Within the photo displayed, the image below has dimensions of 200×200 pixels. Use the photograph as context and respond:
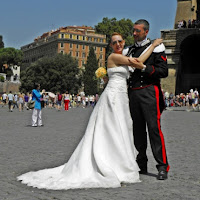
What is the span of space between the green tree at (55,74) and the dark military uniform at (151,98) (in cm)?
7045

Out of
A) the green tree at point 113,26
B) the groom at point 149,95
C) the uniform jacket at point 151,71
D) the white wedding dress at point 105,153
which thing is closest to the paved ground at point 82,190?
the white wedding dress at point 105,153

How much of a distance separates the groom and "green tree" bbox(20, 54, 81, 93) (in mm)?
70422

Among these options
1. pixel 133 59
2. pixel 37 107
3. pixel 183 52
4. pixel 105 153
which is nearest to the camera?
pixel 105 153

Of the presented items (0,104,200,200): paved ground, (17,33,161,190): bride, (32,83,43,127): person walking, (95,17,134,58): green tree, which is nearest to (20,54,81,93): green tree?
(95,17,134,58): green tree

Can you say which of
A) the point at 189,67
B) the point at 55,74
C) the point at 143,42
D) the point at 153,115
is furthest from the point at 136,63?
the point at 55,74

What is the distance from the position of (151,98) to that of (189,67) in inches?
1569

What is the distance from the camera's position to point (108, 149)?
5.72 m

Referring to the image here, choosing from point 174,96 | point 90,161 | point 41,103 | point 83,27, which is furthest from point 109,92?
point 83,27

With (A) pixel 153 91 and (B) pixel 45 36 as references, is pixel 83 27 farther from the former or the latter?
(A) pixel 153 91

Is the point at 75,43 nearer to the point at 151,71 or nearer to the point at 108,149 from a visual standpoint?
the point at 151,71

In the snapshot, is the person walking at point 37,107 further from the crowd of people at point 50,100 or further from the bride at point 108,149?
the bride at point 108,149

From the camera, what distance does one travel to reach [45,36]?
459ft

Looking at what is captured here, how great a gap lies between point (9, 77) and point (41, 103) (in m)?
110

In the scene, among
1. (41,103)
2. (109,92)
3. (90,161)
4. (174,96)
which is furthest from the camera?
(174,96)
